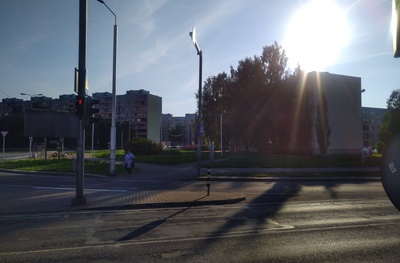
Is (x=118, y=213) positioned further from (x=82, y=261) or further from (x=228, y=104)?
(x=228, y=104)

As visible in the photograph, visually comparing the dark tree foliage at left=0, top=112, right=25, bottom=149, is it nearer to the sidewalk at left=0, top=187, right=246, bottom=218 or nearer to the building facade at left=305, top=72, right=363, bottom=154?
the building facade at left=305, top=72, right=363, bottom=154

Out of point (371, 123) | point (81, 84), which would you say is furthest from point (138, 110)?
point (81, 84)

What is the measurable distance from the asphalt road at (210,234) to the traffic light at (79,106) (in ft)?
10.3

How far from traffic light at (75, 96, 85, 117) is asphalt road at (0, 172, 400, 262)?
3125 millimetres

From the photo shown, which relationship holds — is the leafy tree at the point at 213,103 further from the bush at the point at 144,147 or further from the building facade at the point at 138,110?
the building facade at the point at 138,110

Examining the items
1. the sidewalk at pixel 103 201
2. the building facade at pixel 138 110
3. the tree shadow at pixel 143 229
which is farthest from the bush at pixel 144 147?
the building facade at pixel 138 110

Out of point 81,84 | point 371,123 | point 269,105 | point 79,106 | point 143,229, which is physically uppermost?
point 371,123

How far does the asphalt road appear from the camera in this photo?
18.4ft

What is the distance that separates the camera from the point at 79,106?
11117 mm

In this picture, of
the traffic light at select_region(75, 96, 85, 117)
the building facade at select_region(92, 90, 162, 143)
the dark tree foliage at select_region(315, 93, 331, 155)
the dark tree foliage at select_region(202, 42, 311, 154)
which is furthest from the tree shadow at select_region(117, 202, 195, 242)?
the building facade at select_region(92, 90, 162, 143)

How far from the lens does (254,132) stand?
44.4 m

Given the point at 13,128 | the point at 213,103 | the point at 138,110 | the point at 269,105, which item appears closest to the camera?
the point at 269,105

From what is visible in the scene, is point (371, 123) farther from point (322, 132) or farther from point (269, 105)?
point (322, 132)

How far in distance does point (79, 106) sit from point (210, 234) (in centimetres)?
641
